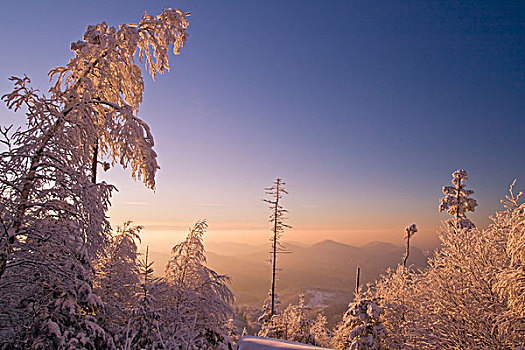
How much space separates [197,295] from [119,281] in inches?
67.8

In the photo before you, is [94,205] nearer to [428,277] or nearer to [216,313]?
[216,313]

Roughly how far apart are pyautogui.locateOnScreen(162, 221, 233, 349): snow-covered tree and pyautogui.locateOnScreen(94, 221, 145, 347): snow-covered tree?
0.81m

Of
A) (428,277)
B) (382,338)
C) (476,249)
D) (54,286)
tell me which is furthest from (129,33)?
(382,338)

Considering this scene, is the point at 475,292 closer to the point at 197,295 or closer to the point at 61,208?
the point at 197,295

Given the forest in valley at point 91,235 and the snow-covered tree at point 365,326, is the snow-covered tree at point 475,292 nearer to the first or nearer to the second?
the forest in valley at point 91,235

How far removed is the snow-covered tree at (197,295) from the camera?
20.0 ft

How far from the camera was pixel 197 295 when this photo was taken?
6.49 metres

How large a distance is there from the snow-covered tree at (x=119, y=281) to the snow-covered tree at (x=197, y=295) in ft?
2.65

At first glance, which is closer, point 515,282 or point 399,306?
point 515,282

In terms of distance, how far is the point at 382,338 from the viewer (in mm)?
14414

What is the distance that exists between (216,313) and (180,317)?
1.17 m

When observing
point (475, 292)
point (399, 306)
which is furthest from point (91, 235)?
point (399, 306)

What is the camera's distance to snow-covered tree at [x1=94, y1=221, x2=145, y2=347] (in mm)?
5303

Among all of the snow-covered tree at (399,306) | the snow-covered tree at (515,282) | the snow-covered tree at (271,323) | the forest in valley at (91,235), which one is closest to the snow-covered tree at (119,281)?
the forest in valley at (91,235)
